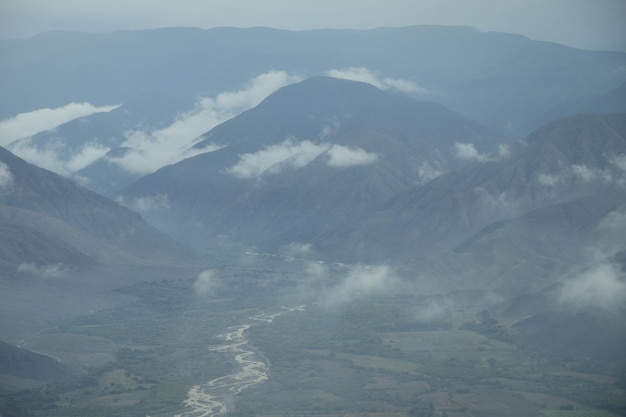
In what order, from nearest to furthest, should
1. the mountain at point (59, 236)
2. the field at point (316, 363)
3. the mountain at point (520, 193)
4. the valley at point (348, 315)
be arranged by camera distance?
1. the field at point (316, 363)
2. the valley at point (348, 315)
3. the mountain at point (59, 236)
4. the mountain at point (520, 193)

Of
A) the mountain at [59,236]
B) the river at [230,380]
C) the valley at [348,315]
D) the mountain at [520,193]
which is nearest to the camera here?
the river at [230,380]

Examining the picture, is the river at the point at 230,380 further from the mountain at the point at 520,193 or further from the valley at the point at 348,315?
the mountain at the point at 520,193

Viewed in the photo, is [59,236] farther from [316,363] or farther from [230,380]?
[230,380]

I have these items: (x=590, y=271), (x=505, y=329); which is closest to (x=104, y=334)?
(x=505, y=329)

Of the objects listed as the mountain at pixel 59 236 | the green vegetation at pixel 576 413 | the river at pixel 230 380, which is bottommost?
the green vegetation at pixel 576 413

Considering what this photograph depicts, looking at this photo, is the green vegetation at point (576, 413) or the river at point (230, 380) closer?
the green vegetation at point (576, 413)

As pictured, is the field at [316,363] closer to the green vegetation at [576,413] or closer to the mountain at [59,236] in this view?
the green vegetation at [576,413]

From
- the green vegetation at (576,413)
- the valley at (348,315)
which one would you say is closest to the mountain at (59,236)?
the valley at (348,315)

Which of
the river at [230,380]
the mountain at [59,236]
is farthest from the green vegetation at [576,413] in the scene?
the mountain at [59,236]

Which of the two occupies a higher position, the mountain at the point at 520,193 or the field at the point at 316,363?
the mountain at the point at 520,193

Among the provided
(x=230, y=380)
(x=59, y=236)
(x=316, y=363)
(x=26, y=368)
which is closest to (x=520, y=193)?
(x=59, y=236)
